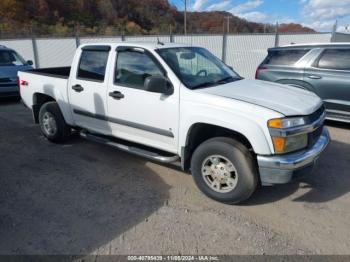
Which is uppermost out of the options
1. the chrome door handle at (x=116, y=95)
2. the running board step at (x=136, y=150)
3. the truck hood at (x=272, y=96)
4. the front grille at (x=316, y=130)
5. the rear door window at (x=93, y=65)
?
the rear door window at (x=93, y=65)

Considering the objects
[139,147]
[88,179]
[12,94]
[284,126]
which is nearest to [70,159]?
[88,179]

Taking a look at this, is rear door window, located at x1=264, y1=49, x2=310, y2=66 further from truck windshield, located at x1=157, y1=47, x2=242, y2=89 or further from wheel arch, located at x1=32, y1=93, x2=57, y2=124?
wheel arch, located at x1=32, y1=93, x2=57, y2=124

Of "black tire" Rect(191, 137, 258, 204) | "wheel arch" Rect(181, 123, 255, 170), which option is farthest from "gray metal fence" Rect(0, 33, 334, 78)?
"black tire" Rect(191, 137, 258, 204)

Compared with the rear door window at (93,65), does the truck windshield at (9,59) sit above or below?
below

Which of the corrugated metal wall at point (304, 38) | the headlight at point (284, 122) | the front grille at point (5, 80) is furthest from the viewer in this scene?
the corrugated metal wall at point (304, 38)

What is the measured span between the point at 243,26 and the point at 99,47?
1417 inches

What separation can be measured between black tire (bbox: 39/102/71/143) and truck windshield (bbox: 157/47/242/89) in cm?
241

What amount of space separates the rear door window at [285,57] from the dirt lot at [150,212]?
2.79 m

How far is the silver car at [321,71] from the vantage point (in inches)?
255

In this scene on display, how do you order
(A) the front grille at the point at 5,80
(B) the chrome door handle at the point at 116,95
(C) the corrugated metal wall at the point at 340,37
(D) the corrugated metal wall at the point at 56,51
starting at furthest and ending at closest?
(D) the corrugated metal wall at the point at 56,51 → (C) the corrugated metal wall at the point at 340,37 → (A) the front grille at the point at 5,80 → (B) the chrome door handle at the point at 116,95

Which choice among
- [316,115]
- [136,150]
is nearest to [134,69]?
[136,150]

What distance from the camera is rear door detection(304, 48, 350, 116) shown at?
6.44 metres

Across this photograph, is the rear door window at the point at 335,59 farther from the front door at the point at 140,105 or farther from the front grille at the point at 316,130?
the front door at the point at 140,105

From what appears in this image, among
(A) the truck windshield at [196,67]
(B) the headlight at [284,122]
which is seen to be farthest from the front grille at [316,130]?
(A) the truck windshield at [196,67]
